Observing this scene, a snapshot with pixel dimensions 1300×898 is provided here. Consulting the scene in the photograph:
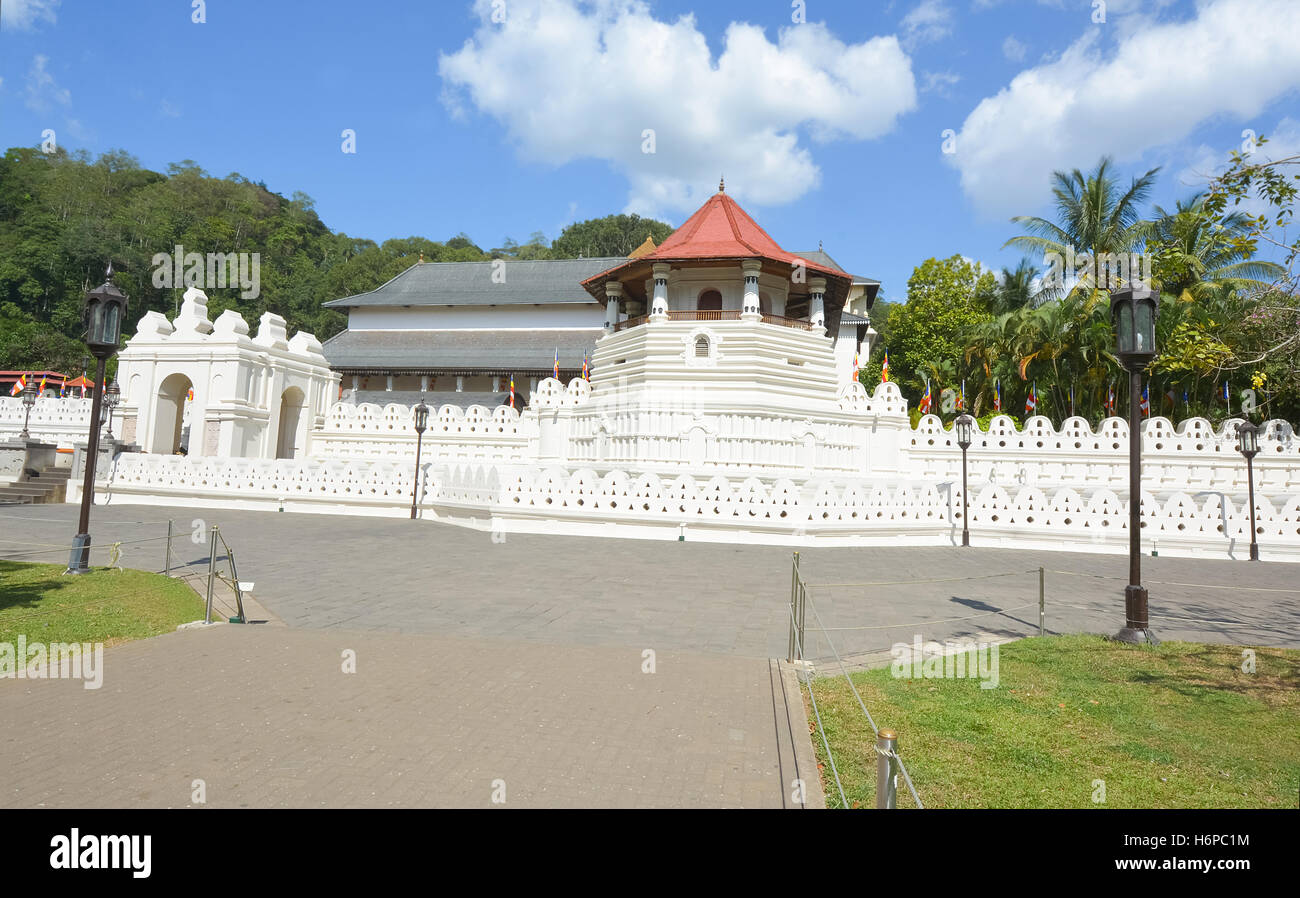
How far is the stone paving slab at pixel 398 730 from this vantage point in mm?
3307

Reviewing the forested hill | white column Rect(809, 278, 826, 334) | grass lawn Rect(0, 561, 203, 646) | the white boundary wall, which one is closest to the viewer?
grass lawn Rect(0, 561, 203, 646)

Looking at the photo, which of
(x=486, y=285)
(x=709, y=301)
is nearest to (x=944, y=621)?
(x=709, y=301)

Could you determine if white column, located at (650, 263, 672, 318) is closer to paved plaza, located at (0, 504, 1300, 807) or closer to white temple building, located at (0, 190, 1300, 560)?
white temple building, located at (0, 190, 1300, 560)

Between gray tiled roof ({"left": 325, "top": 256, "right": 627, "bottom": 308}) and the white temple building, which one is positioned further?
gray tiled roof ({"left": 325, "top": 256, "right": 627, "bottom": 308})

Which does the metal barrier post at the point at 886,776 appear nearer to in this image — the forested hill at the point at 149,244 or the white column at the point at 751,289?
the white column at the point at 751,289

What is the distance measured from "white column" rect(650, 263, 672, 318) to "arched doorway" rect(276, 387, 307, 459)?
525 inches

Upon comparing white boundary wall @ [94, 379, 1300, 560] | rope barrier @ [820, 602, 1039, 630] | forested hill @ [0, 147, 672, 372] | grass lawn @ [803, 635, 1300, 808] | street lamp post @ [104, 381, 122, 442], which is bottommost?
grass lawn @ [803, 635, 1300, 808]

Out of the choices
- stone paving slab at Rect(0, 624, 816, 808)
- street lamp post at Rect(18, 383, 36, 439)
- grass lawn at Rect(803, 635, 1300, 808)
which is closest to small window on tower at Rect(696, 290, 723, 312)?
grass lawn at Rect(803, 635, 1300, 808)

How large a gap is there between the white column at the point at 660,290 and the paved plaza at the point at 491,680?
602 inches

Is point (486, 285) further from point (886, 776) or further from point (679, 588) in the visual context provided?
point (886, 776)

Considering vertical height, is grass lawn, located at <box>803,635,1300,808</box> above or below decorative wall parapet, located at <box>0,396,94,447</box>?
below

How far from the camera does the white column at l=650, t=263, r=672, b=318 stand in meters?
25.1
